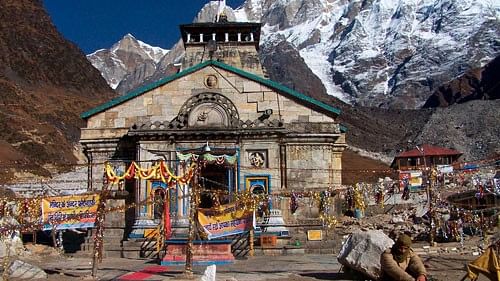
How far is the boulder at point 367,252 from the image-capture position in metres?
16.7

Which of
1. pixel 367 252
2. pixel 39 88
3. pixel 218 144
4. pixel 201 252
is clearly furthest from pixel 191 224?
pixel 39 88

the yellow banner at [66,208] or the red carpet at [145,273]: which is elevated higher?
the yellow banner at [66,208]

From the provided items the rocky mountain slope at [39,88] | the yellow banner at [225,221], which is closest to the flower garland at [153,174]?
the yellow banner at [225,221]

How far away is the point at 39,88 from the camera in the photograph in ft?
424

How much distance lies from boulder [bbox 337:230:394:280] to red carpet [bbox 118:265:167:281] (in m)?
6.43

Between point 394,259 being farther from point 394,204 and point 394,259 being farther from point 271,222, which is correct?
point 394,204

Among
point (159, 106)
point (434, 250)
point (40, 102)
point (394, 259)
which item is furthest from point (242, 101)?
point (40, 102)

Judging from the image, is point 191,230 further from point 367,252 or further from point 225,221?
point 367,252

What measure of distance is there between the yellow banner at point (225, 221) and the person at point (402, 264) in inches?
521

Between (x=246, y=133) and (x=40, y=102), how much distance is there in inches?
3842

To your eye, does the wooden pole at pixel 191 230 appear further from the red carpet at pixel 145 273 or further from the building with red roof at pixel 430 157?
the building with red roof at pixel 430 157

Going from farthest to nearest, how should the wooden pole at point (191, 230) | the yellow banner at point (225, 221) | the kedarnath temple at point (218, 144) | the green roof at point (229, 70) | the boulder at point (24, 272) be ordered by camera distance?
the green roof at point (229, 70) → the kedarnath temple at point (218, 144) → the yellow banner at point (225, 221) → the boulder at point (24, 272) → the wooden pole at point (191, 230)

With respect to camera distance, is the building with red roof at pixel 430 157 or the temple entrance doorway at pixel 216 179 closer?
the temple entrance doorway at pixel 216 179

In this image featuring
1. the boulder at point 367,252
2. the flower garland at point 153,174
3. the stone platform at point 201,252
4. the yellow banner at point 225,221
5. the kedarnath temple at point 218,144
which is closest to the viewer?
the boulder at point 367,252
